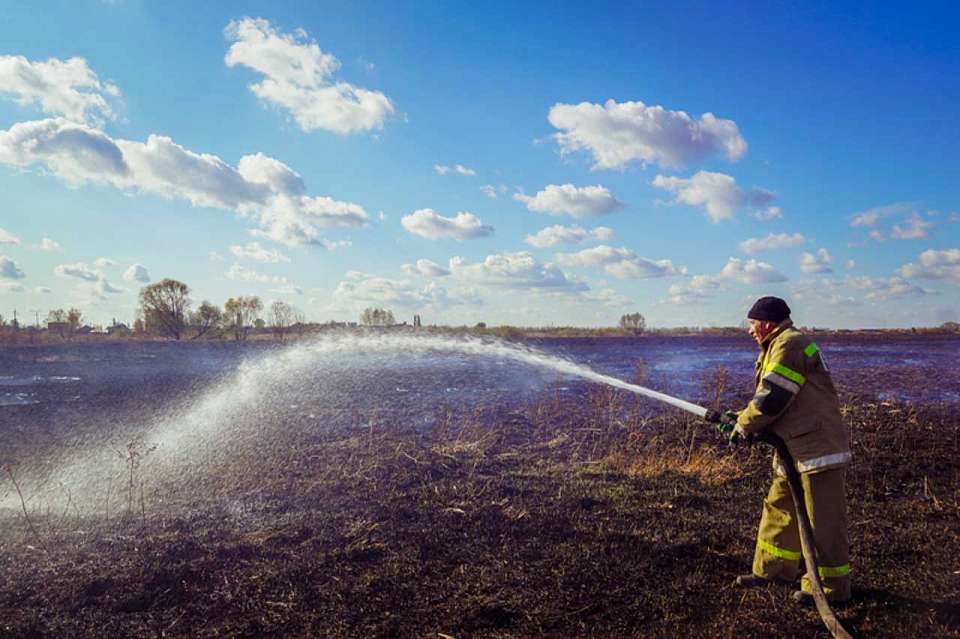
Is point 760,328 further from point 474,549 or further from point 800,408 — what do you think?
point 474,549

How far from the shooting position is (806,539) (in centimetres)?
476

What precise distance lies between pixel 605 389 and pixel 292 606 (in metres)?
12.1

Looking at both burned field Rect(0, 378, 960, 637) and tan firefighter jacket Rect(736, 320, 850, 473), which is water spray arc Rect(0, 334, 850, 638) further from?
burned field Rect(0, 378, 960, 637)

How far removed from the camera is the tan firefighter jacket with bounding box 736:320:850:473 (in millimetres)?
4797

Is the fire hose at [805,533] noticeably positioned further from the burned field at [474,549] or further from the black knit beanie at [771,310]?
the black knit beanie at [771,310]

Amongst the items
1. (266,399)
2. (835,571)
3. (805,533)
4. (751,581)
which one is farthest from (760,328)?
(266,399)

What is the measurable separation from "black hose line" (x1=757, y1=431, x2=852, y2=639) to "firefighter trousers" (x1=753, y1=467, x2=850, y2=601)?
0.18 ft

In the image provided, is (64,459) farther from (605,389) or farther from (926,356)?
(926,356)

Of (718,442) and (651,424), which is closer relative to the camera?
(718,442)

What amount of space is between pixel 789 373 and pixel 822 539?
4.57 ft

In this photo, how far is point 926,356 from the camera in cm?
2731

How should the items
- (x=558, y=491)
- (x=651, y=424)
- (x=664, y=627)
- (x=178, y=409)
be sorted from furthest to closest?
1. (x=178, y=409)
2. (x=651, y=424)
3. (x=558, y=491)
4. (x=664, y=627)

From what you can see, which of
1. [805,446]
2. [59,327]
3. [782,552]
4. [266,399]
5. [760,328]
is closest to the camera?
[805,446]

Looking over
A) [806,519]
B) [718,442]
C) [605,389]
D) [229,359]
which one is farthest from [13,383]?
[806,519]
